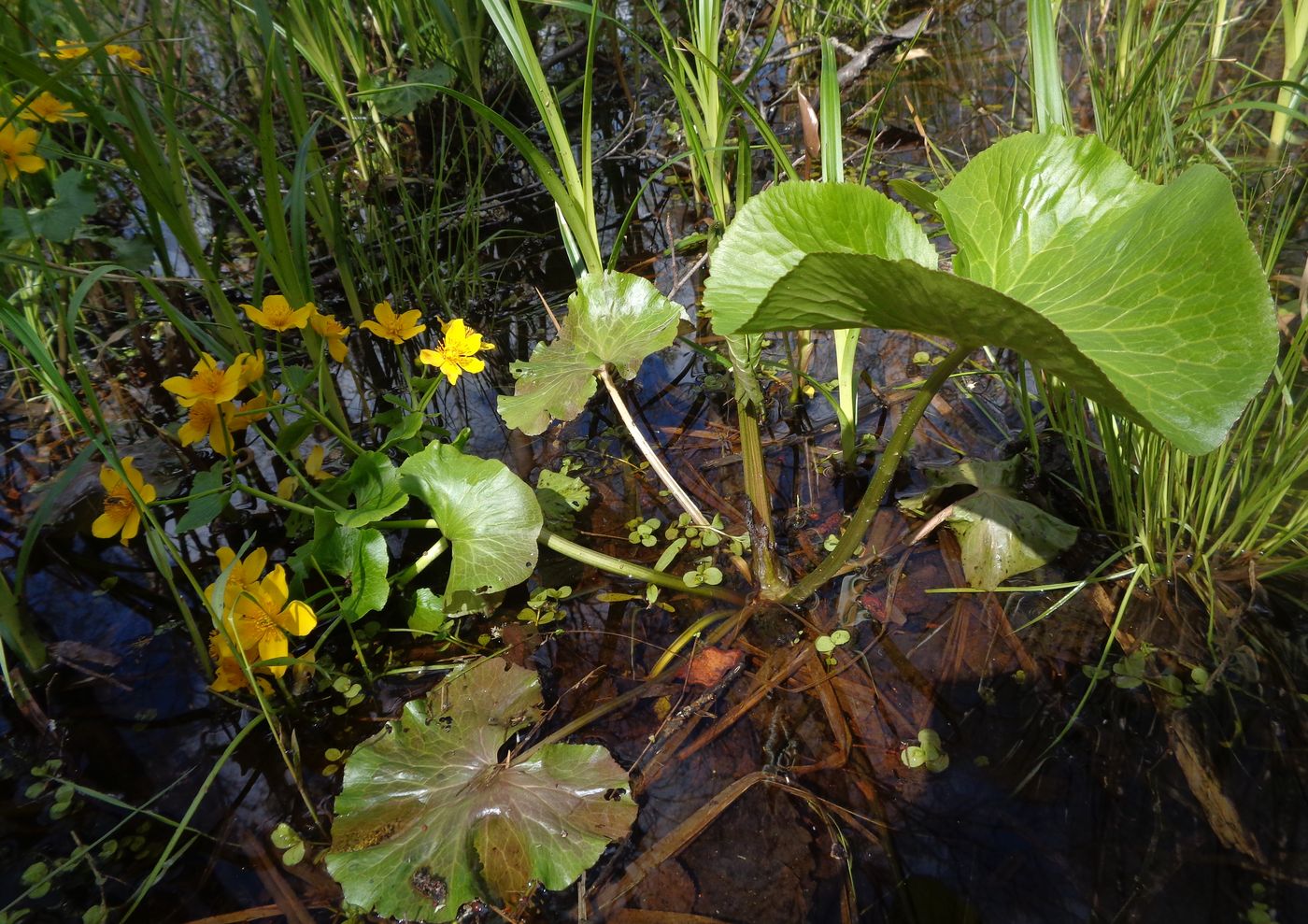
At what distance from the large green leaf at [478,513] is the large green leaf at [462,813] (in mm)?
208

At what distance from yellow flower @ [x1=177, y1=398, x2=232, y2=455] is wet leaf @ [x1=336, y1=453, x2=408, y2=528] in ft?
0.63

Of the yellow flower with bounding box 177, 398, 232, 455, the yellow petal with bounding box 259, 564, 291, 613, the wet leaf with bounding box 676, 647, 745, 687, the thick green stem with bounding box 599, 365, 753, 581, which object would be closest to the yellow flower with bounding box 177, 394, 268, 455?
the yellow flower with bounding box 177, 398, 232, 455

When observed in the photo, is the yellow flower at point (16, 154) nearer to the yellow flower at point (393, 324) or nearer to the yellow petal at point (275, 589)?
the yellow flower at point (393, 324)

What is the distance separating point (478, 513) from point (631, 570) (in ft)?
0.92

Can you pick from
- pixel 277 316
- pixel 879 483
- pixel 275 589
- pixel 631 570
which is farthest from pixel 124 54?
pixel 879 483

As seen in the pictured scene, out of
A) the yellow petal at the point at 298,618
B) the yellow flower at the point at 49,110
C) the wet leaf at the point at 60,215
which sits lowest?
the yellow petal at the point at 298,618

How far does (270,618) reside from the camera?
1271 millimetres

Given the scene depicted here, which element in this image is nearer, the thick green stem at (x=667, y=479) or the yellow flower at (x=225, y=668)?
the yellow flower at (x=225, y=668)

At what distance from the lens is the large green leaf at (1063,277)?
801mm

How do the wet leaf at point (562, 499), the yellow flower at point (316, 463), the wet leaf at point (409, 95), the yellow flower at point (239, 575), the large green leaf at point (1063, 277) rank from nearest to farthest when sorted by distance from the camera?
1. the large green leaf at point (1063, 277)
2. the yellow flower at point (239, 575)
3. the yellow flower at point (316, 463)
4. the wet leaf at point (562, 499)
5. the wet leaf at point (409, 95)

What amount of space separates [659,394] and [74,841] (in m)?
1.36

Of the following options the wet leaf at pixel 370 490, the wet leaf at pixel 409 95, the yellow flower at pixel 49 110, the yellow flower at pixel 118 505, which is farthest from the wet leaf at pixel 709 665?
the wet leaf at pixel 409 95

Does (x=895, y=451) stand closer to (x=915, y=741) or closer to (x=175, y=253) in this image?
(x=915, y=741)

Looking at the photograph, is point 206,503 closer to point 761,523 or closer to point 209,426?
point 209,426
